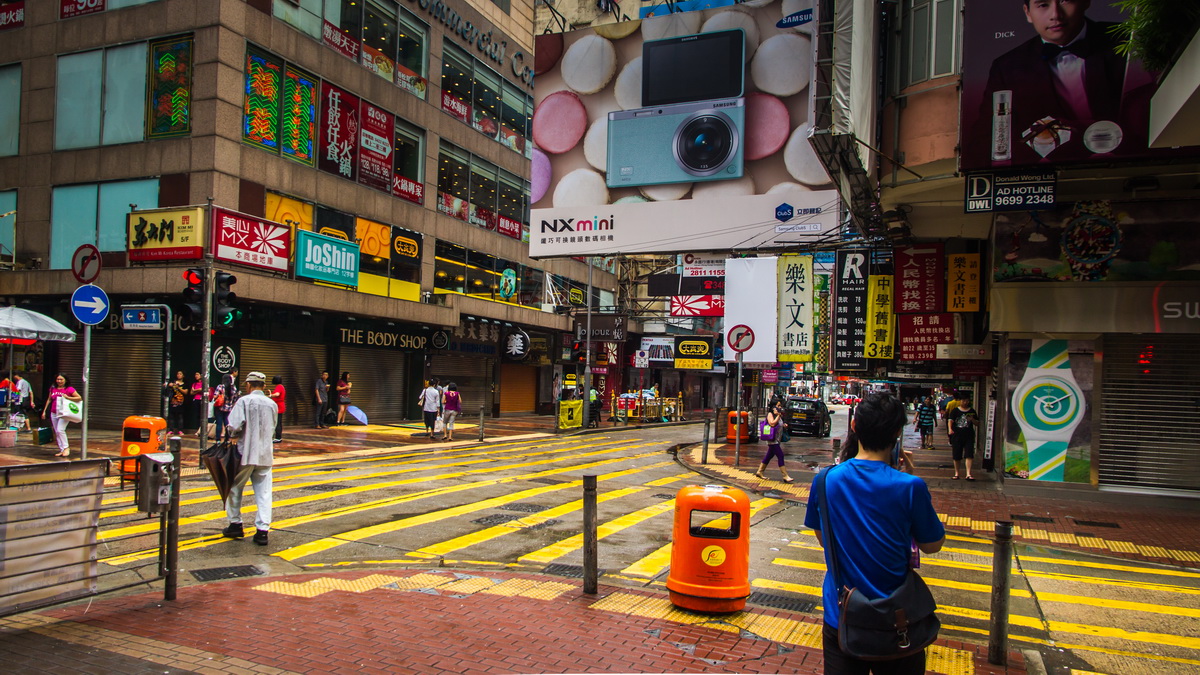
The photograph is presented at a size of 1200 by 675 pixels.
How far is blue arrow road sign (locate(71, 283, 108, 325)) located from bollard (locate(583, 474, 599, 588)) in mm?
10288

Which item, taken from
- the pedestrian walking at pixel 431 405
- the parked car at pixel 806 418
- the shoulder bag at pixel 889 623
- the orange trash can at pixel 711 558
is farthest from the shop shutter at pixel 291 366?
the shoulder bag at pixel 889 623

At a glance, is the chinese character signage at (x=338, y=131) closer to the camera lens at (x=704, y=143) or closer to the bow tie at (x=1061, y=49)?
the camera lens at (x=704, y=143)

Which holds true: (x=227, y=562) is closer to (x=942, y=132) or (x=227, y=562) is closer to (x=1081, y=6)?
(x=942, y=132)

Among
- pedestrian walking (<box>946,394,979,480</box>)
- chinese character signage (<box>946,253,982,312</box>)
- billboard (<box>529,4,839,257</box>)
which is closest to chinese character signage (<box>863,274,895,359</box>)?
chinese character signage (<box>946,253,982,312</box>)

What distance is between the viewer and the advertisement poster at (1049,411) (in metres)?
14.2

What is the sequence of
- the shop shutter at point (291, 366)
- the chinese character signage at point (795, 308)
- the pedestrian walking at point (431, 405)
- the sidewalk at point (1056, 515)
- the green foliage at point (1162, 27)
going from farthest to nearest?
the shop shutter at point (291, 366)
the pedestrian walking at point (431, 405)
the chinese character signage at point (795, 308)
the sidewalk at point (1056, 515)
the green foliage at point (1162, 27)

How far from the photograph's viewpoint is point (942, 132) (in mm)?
12805

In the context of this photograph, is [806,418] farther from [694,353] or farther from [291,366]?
[291,366]

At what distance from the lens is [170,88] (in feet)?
72.9

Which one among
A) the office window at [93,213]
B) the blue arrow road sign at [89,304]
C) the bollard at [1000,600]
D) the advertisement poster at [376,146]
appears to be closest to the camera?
the bollard at [1000,600]

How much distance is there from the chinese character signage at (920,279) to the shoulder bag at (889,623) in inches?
586

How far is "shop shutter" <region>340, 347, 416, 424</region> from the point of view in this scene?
28188 millimetres

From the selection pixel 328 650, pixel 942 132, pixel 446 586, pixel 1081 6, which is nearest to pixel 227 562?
pixel 446 586

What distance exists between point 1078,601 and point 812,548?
2.71 meters
